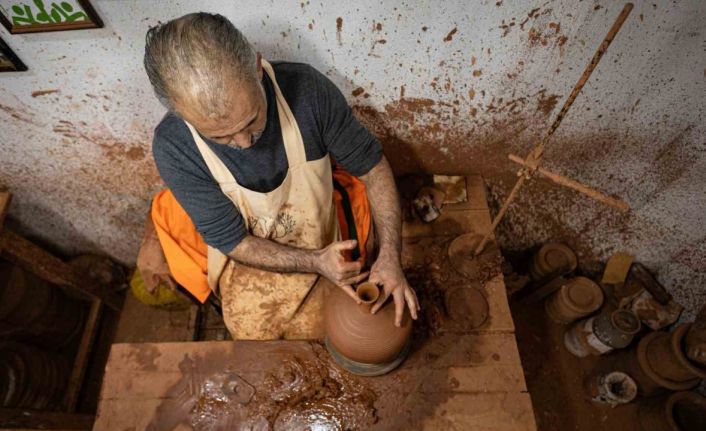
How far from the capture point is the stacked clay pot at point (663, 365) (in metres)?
2.45

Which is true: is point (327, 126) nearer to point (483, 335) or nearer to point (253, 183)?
point (253, 183)

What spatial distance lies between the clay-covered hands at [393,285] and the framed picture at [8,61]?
186 centimetres

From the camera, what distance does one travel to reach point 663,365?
256 cm

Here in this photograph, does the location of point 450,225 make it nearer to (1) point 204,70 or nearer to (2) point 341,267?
(2) point 341,267

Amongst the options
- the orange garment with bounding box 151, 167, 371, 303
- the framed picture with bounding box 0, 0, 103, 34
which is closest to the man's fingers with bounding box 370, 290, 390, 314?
the orange garment with bounding box 151, 167, 371, 303

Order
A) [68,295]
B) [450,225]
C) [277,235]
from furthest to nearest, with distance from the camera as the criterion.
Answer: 1. [68,295]
2. [450,225]
3. [277,235]

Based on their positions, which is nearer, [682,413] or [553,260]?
[682,413]

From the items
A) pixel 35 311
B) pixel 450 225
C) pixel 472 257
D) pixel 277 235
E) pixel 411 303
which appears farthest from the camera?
pixel 35 311

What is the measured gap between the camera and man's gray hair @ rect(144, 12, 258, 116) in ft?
4.19

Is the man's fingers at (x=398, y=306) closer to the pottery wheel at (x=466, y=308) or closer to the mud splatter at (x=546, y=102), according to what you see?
the pottery wheel at (x=466, y=308)

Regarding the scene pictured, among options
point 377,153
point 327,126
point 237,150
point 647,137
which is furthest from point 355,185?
point 647,137

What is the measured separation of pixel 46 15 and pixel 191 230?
44.4 inches

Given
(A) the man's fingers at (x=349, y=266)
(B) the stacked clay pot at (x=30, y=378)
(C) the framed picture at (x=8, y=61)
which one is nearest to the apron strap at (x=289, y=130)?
(A) the man's fingers at (x=349, y=266)

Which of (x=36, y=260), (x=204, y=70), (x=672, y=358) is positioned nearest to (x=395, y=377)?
(x=204, y=70)
